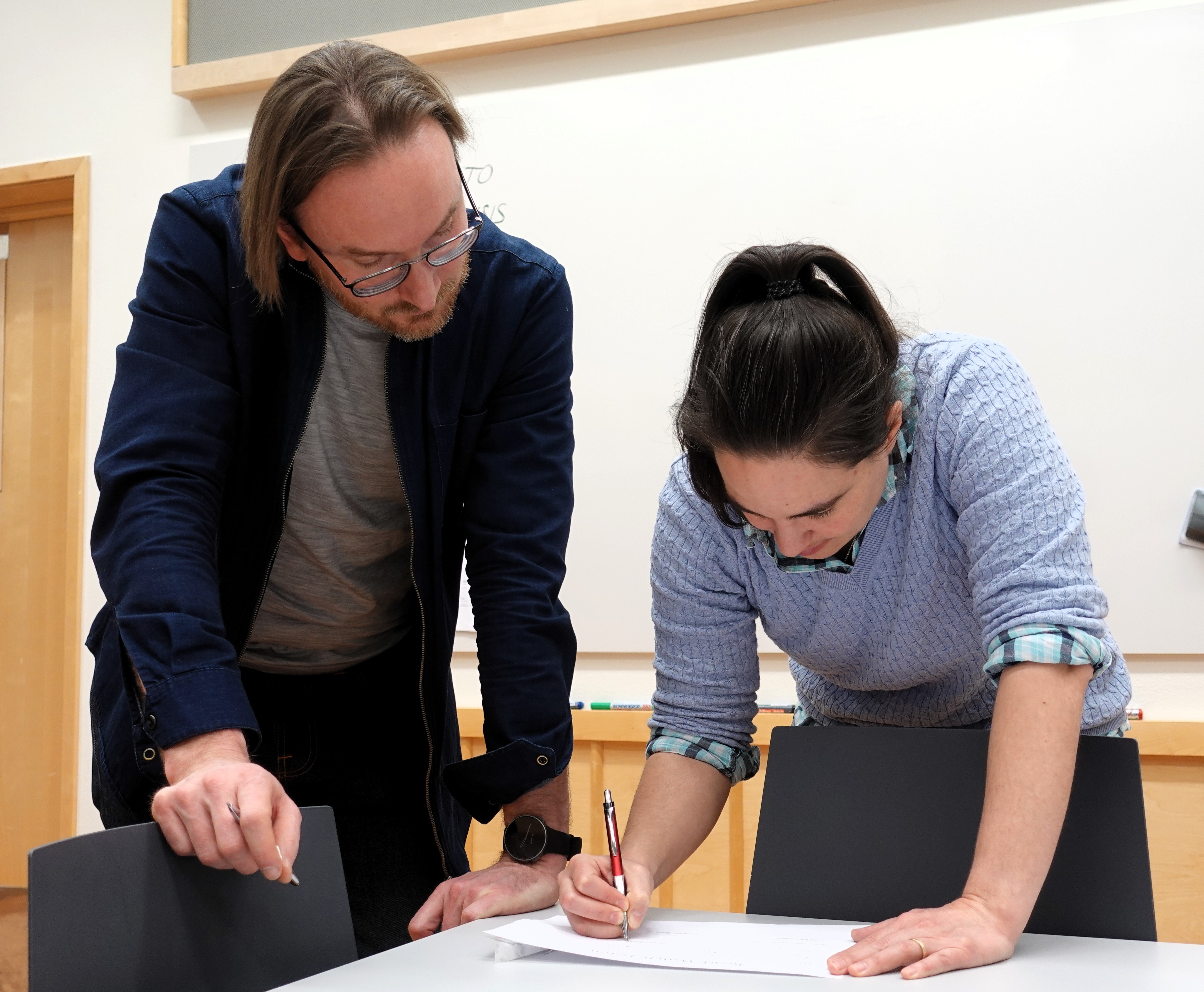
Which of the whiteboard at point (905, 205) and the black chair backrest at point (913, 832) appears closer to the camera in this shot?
the black chair backrest at point (913, 832)

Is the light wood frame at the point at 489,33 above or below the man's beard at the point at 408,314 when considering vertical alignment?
above

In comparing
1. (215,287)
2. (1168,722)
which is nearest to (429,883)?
(215,287)

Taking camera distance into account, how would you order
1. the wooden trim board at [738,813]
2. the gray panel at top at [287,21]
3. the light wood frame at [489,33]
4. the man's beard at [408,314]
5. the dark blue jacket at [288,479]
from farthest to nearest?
the gray panel at top at [287,21], the light wood frame at [489,33], the wooden trim board at [738,813], the man's beard at [408,314], the dark blue jacket at [288,479]

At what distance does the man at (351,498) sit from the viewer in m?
1.02

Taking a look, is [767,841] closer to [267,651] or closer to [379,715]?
[379,715]

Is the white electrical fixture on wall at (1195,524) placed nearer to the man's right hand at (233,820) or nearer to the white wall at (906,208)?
the white wall at (906,208)

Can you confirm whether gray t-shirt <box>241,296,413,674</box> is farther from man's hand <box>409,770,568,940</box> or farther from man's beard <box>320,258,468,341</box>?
man's hand <box>409,770,568,940</box>

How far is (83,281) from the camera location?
2549 mm

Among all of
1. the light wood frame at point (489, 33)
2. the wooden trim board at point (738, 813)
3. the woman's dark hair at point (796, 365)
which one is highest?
the light wood frame at point (489, 33)

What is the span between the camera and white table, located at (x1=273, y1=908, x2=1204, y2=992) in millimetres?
763

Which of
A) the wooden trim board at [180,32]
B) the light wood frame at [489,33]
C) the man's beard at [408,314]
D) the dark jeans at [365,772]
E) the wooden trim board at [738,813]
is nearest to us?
the man's beard at [408,314]

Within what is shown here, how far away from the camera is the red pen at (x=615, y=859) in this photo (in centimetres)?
92

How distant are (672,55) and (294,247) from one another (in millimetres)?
1325

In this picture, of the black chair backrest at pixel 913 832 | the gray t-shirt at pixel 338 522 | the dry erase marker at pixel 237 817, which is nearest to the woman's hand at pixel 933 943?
the black chair backrest at pixel 913 832
